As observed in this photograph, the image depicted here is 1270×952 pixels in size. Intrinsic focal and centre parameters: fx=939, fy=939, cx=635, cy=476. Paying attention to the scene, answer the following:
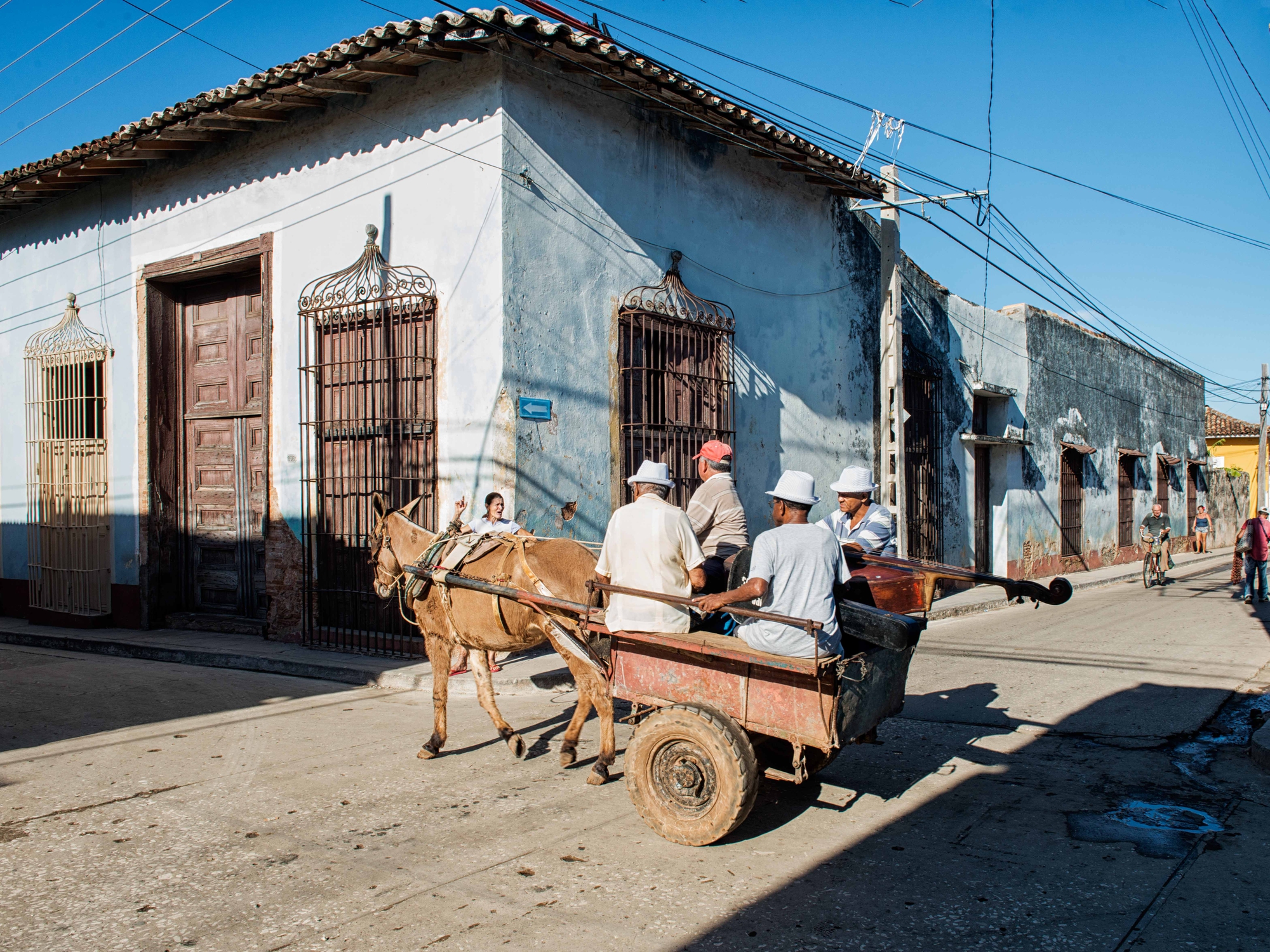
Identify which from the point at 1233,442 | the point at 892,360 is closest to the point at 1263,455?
the point at 1233,442

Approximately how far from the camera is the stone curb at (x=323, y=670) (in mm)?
8047

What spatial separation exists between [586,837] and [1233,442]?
39.9 m

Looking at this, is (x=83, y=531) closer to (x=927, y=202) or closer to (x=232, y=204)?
(x=232, y=204)

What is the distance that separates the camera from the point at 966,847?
421cm

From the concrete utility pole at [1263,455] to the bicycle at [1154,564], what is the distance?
1296 centimetres

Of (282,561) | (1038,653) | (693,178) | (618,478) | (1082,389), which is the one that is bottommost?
(1038,653)

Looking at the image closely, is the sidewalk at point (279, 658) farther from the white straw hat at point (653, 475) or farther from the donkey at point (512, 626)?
the white straw hat at point (653, 475)

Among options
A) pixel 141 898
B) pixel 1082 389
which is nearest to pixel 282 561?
pixel 141 898

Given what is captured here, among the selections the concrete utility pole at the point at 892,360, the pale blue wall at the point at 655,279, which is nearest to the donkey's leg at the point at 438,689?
the pale blue wall at the point at 655,279

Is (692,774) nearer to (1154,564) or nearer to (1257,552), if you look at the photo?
(1257,552)

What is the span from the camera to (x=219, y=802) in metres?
4.92

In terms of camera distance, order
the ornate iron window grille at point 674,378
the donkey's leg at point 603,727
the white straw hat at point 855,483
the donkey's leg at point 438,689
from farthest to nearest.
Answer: the ornate iron window grille at point 674,378 < the white straw hat at point 855,483 < the donkey's leg at point 438,689 < the donkey's leg at point 603,727

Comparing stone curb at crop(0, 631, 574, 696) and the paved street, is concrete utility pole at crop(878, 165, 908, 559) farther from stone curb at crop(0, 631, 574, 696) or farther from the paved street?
stone curb at crop(0, 631, 574, 696)

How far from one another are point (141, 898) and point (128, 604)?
883cm
